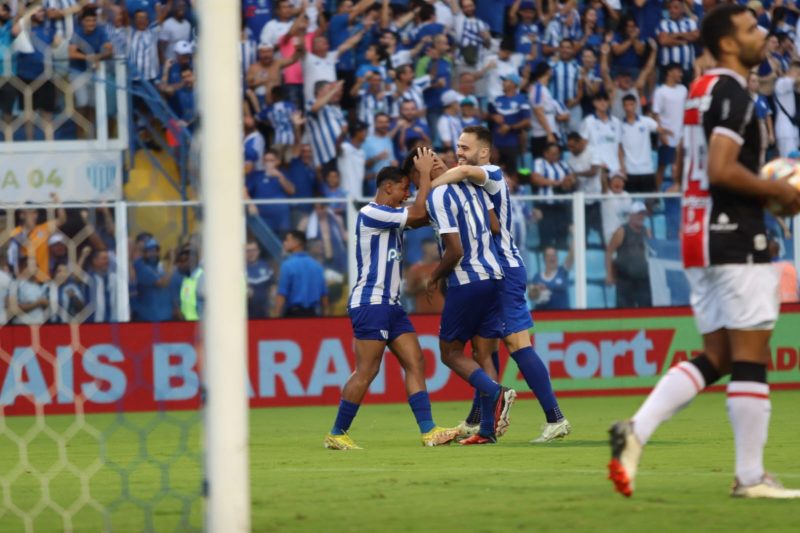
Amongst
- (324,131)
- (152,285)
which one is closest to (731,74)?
(152,285)

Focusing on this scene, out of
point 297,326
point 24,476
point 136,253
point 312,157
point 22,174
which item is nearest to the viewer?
point 24,476

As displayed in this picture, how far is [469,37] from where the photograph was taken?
18562 millimetres

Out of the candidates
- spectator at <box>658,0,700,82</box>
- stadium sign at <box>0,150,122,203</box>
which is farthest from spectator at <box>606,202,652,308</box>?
stadium sign at <box>0,150,122,203</box>

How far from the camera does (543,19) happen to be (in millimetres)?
19172

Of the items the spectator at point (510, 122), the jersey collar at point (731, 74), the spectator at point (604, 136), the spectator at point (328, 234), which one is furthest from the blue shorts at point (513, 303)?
the spectator at point (604, 136)

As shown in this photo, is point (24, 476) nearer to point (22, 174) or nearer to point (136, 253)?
point (22, 174)

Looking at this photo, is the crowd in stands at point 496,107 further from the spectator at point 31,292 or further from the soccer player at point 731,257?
the soccer player at point 731,257

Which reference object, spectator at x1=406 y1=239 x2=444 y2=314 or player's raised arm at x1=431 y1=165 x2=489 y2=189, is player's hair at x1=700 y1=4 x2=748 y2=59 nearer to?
player's raised arm at x1=431 y1=165 x2=489 y2=189

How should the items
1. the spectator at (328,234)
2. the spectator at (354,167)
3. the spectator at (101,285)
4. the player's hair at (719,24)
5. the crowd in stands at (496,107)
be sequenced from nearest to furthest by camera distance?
the player's hair at (719,24), the spectator at (101,285), the spectator at (328,234), the crowd in stands at (496,107), the spectator at (354,167)

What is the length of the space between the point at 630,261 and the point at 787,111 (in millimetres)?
3799

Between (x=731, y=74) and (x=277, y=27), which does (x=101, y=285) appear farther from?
(x=731, y=74)

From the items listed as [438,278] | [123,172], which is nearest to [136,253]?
[123,172]

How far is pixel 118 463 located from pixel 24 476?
1011 mm

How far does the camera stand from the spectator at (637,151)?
17703 mm
